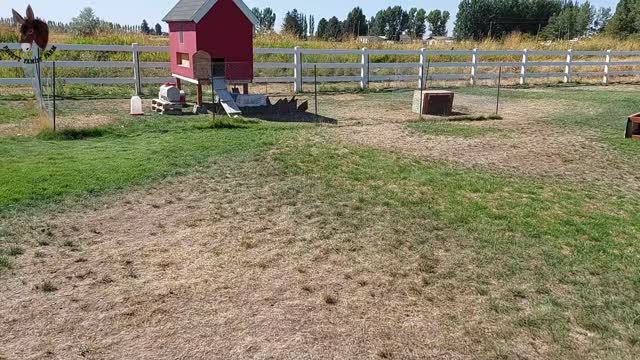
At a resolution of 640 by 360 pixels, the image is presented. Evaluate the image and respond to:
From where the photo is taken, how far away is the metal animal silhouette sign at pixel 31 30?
1014cm

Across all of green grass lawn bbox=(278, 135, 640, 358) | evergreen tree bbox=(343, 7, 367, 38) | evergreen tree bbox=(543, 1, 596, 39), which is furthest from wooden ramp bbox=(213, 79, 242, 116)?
evergreen tree bbox=(343, 7, 367, 38)

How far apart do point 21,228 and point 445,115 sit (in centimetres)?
1019

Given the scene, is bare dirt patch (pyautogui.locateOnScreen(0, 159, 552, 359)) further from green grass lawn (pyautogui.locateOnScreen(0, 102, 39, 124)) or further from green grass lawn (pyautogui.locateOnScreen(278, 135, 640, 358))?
green grass lawn (pyautogui.locateOnScreen(0, 102, 39, 124))

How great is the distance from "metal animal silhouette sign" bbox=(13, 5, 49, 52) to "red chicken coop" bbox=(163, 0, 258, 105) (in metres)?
3.22

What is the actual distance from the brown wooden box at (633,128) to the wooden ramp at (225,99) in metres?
7.66

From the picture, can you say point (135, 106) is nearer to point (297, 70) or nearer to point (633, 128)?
point (297, 70)

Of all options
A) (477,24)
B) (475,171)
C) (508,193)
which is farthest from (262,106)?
(477,24)

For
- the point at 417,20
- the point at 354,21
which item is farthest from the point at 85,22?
the point at 417,20

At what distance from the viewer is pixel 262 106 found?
13.4 m

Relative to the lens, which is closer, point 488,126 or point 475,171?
point 475,171

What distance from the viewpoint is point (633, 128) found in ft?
33.4

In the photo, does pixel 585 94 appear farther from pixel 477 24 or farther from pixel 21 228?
pixel 477 24

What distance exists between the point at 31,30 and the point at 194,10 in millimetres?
3814

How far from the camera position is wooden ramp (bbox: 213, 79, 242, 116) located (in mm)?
12109
